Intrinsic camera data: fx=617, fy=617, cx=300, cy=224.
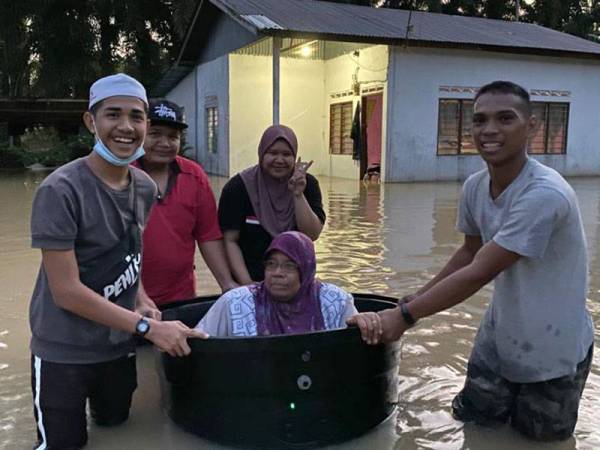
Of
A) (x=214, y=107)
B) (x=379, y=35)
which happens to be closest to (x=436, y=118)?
(x=379, y=35)

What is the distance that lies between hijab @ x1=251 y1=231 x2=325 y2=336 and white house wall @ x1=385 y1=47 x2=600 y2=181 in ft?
40.6

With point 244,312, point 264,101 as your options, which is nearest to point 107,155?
point 244,312

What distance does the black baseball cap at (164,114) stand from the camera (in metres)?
3.18

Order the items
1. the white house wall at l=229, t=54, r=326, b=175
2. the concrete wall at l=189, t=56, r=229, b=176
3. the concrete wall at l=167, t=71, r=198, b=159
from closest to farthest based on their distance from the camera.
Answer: the white house wall at l=229, t=54, r=326, b=175 → the concrete wall at l=189, t=56, r=229, b=176 → the concrete wall at l=167, t=71, r=198, b=159

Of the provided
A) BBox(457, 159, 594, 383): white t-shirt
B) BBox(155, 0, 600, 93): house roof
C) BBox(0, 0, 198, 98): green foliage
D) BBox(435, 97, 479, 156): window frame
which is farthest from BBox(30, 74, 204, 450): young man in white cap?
BBox(0, 0, 198, 98): green foliage

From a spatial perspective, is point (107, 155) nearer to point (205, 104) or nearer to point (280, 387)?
point (280, 387)

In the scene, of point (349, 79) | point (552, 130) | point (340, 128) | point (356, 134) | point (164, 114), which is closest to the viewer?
point (164, 114)

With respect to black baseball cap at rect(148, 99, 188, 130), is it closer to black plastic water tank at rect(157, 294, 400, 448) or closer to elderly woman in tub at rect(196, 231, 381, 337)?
elderly woman in tub at rect(196, 231, 381, 337)

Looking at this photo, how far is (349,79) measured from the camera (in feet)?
53.9

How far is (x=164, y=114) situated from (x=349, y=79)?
45.2ft

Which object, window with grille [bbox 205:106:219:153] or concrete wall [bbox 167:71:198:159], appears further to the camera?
concrete wall [bbox 167:71:198:159]

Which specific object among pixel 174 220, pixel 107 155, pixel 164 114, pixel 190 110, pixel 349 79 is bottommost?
pixel 174 220

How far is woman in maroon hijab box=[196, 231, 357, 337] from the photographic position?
2539mm

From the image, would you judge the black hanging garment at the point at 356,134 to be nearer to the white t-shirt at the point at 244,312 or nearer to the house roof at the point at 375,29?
the house roof at the point at 375,29
